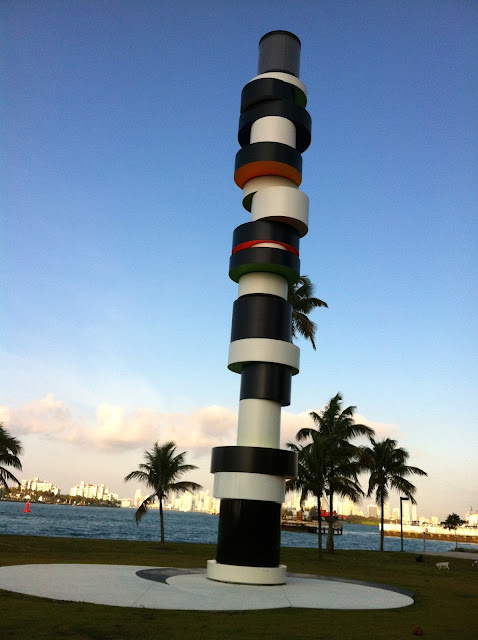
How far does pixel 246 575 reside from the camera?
1850cm

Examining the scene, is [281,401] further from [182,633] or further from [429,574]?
[429,574]

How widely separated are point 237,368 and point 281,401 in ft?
7.18

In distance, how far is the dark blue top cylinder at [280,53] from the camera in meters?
24.4

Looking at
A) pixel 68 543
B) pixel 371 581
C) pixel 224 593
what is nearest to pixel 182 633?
pixel 224 593

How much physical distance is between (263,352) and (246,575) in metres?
7.09

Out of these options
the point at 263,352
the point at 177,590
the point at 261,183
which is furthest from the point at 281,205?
the point at 177,590

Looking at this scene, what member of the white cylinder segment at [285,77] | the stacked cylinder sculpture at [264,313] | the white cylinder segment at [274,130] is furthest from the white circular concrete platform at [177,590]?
the white cylinder segment at [285,77]

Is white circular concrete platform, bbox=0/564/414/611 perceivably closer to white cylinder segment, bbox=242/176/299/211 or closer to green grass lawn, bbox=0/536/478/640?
green grass lawn, bbox=0/536/478/640

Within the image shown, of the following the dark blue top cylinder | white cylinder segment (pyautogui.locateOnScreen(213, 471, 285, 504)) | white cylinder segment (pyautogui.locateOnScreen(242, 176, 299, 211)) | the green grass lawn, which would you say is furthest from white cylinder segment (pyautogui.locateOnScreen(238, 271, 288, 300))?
the green grass lawn

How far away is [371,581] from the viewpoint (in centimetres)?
2180

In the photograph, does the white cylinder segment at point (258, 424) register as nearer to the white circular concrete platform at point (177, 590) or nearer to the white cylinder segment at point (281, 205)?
the white circular concrete platform at point (177, 590)

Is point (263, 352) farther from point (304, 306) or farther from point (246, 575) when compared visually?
point (304, 306)

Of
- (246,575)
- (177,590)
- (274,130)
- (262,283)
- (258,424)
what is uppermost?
(274,130)

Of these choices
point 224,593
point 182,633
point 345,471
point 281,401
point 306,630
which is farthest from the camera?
point 345,471
